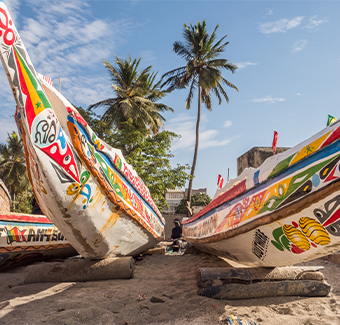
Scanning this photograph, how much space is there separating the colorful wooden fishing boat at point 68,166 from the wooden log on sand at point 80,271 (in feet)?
0.52

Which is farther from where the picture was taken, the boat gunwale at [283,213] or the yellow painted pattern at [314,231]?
the yellow painted pattern at [314,231]

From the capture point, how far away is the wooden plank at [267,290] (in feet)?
9.70

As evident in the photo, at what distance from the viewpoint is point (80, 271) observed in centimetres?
354

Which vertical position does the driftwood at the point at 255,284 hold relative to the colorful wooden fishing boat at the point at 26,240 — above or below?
below

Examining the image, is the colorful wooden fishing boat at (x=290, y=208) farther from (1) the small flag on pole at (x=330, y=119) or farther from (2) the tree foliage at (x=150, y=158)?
(2) the tree foliage at (x=150, y=158)

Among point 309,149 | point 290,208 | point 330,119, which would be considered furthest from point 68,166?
point 330,119

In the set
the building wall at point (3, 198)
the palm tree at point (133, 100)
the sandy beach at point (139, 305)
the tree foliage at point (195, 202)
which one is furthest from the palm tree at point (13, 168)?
the sandy beach at point (139, 305)

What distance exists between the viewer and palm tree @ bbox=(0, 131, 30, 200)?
24391 mm

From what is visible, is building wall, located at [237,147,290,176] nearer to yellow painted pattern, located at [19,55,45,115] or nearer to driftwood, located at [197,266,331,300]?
driftwood, located at [197,266,331,300]

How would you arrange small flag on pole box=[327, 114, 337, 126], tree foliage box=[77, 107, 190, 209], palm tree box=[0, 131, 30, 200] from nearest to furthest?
small flag on pole box=[327, 114, 337, 126]
tree foliage box=[77, 107, 190, 209]
palm tree box=[0, 131, 30, 200]

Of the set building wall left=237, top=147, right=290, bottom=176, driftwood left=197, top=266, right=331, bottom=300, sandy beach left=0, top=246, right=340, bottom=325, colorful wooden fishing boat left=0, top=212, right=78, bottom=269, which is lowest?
sandy beach left=0, top=246, right=340, bottom=325

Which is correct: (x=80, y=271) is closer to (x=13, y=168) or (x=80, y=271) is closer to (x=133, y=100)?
(x=133, y=100)

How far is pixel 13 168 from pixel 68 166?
86.7ft

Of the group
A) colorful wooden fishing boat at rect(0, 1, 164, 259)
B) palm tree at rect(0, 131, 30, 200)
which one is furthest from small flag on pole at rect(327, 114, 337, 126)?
palm tree at rect(0, 131, 30, 200)
